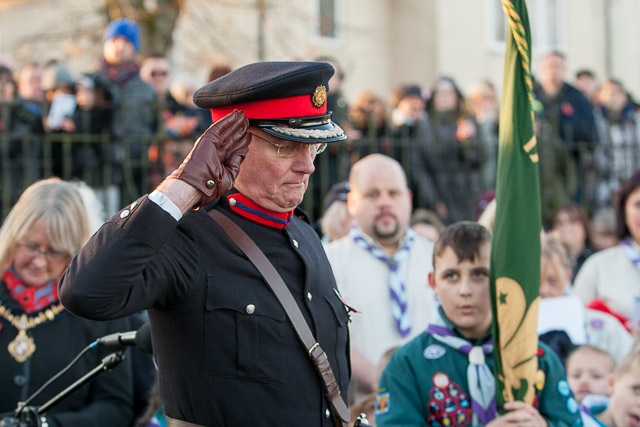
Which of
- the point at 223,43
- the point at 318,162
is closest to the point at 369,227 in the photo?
the point at 318,162

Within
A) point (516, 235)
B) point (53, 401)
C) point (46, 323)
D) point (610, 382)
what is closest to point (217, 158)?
point (53, 401)

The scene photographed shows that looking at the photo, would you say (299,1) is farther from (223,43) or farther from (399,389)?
(399,389)

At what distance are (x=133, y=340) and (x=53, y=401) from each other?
0.36 meters

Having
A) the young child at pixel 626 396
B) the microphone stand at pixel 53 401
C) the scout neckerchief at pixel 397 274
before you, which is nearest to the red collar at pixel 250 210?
the microphone stand at pixel 53 401

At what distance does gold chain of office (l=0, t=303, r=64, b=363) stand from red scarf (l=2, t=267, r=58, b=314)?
3 centimetres

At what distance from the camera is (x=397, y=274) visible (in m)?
6.43

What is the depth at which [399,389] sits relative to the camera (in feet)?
15.0

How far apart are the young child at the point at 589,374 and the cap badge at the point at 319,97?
3.04m

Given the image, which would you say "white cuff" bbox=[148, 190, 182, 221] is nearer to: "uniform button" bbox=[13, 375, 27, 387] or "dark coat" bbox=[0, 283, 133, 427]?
"dark coat" bbox=[0, 283, 133, 427]

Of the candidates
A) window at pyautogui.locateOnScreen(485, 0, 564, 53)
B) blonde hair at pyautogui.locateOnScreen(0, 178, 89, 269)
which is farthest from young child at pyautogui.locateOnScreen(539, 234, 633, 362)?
window at pyautogui.locateOnScreen(485, 0, 564, 53)

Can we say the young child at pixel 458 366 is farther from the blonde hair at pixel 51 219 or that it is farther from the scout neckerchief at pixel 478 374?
the blonde hair at pixel 51 219

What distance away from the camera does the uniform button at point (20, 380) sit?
4.49 m

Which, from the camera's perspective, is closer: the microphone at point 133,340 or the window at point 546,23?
the microphone at point 133,340

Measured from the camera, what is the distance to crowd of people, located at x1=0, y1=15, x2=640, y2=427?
10.3 feet
